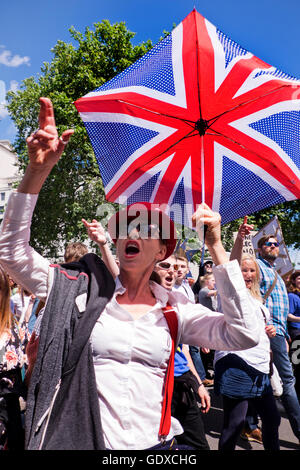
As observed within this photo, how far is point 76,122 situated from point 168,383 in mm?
17668

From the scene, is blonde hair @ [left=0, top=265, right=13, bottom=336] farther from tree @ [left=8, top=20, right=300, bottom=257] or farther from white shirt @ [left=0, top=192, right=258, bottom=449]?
tree @ [left=8, top=20, right=300, bottom=257]

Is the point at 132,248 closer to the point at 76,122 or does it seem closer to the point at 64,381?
the point at 64,381

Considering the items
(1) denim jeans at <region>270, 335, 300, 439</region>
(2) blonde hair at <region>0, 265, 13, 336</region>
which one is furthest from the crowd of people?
(1) denim jeans at <region>270, 335, 300, 439</region>

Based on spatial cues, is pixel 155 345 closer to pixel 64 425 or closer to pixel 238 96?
pixel 64 425

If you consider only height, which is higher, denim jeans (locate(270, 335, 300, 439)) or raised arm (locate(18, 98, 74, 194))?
raised arm (locate(18, 98, 74, 194))

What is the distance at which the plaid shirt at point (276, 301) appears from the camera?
4.98 m

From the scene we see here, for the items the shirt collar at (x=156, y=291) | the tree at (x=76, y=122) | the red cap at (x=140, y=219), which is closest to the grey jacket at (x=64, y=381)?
the shirt collar at (x=156, y=291)

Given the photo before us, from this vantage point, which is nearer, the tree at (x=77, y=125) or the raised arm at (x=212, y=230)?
the raised arm at (x=212, y=230)

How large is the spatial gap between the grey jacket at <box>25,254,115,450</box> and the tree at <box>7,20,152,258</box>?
16.7m

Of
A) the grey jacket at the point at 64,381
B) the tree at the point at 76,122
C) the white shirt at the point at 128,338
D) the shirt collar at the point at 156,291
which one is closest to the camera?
the grey jacket at the point at 64,381

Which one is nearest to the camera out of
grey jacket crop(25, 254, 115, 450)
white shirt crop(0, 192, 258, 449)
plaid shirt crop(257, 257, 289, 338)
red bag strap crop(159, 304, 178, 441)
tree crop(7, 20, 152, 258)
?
grey jacket crop(25, 254, 115, 450)

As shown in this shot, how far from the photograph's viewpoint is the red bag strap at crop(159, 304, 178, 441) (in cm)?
179

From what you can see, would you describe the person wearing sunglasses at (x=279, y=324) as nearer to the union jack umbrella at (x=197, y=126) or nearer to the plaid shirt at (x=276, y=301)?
the plaid shirt at (x=276, y=301)

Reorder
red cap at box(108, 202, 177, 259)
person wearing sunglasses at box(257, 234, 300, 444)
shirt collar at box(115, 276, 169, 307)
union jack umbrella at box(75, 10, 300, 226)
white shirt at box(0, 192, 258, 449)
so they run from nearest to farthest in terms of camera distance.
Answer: white shirt at box(0, 192, 258, 449)
shirt collar at box(115, 276, 169, 307)
red cap at box(108, 202, 177, 259)
union jack umbrella at box(75, 10, 300, 226)
person wearing sunglasses at box(257, 234, 300, 444)
